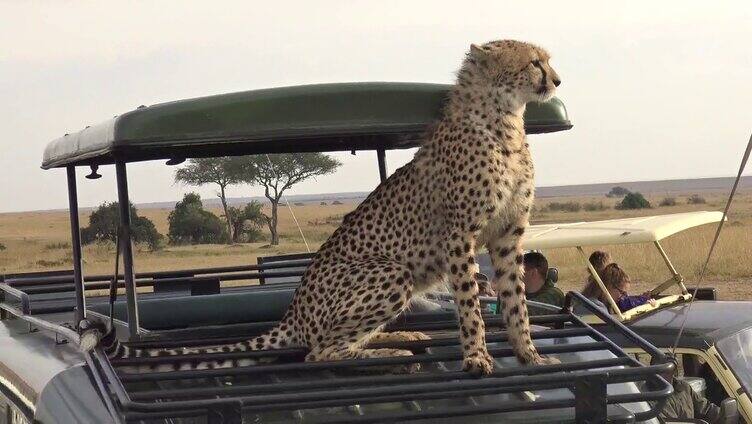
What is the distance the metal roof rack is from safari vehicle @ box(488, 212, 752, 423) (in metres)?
1.35

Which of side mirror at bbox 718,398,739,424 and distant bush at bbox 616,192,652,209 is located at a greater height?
side mirror at bbox 718,398,739,424

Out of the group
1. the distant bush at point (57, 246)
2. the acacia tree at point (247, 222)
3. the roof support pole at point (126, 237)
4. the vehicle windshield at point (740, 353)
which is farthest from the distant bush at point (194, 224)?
the roof support pole at point (126, 237)

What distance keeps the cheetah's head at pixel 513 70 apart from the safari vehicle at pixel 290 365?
0.26 feet

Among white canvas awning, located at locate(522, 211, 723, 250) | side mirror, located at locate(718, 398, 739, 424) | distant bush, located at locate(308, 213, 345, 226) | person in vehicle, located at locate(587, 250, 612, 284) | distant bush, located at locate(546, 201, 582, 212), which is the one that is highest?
white canvas awning, located at locate(522, 211, 723, 250)

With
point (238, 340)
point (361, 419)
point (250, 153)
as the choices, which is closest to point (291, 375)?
point (238, 340)

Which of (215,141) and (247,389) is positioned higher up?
(215,141)

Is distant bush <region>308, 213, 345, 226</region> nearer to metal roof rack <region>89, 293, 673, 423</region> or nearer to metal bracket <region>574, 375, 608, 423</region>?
metal roof rack <region>89, 293, 673, 423</region>

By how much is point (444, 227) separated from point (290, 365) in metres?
1.16

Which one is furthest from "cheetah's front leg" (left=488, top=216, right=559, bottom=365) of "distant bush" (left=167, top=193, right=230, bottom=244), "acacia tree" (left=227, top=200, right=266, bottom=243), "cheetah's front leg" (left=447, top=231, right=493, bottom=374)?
"acacia tree" (left=227, top=200, right=266, bottom=243)

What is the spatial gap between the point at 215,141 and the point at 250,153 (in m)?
1.63

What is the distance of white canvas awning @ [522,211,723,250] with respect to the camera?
29.6 ft

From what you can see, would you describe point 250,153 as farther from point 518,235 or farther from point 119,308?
point 518,235

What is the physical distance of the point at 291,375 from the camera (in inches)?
160

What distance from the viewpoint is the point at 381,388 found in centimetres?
323
